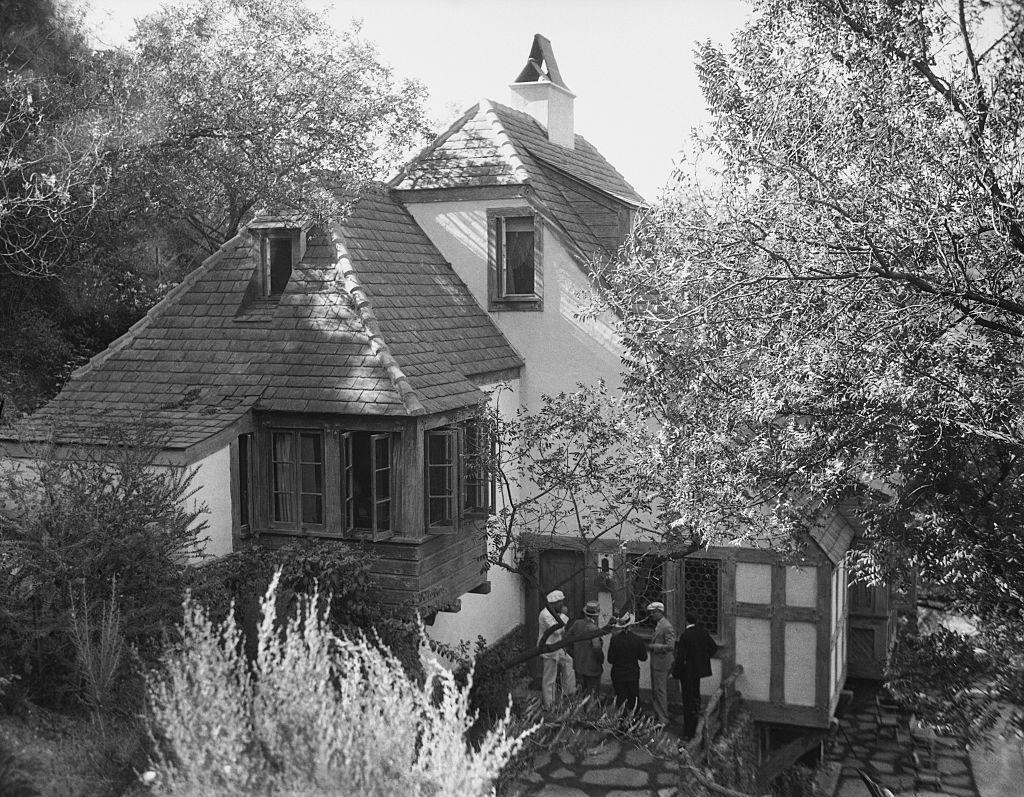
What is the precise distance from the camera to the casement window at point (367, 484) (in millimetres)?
11920

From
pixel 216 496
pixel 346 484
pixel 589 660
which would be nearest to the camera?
pixel 216 496

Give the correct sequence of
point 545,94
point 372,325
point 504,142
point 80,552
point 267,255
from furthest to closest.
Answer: point 545,94 < point 504,142 < point 267,255 < point 372,325 < point 80,552

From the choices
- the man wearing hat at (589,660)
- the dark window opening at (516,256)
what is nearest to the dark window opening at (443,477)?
the man wearing hat at (589,660)

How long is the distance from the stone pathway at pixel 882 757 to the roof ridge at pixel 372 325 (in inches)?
332

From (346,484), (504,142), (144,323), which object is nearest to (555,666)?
(346,484)

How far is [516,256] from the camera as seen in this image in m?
15.7

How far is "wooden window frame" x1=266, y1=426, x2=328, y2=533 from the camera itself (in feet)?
39.7

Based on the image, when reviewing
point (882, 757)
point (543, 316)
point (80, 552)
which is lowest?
point (882, 757)

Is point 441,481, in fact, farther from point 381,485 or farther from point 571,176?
point 571,176

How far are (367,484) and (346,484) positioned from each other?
311 mm

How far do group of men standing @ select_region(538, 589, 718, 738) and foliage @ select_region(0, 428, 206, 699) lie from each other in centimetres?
479

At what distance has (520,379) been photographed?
1582 centimetres

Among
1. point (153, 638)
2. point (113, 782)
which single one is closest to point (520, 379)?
point (153, 638)

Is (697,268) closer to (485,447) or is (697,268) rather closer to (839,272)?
(839,272)
